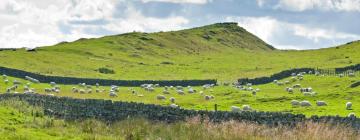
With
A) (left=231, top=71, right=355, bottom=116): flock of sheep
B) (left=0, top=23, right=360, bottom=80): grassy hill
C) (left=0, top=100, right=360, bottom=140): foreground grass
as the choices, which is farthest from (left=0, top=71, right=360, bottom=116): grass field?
(left=0, top=100, right=360, bottom=140): foreground grass

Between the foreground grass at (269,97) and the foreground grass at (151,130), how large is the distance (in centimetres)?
2569

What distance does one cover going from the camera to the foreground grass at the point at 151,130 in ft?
89.0

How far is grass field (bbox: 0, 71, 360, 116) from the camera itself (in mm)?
62062

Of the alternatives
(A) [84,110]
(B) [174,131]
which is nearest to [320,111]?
(A) [84,110]

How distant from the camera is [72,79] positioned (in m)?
106

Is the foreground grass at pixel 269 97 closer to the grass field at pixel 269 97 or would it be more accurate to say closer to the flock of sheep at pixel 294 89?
the grass field at pixel 269 97

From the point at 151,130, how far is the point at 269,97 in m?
48.0

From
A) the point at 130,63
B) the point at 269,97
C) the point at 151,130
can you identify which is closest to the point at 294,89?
the point at 269,97

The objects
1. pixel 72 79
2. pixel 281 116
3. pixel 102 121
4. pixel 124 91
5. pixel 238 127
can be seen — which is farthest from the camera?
pixel 72 79

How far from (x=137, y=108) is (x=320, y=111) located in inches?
748

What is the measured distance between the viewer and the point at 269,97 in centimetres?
7712

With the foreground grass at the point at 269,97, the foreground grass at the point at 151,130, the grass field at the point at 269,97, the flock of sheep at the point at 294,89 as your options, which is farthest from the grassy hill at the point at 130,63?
the foreground grass at the point at 151,130

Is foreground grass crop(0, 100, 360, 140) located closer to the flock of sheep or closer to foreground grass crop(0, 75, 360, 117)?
the flock of sheep

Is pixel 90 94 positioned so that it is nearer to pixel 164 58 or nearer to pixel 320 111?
pixel 320 111
